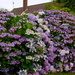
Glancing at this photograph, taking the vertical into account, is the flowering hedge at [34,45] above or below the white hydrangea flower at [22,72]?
above

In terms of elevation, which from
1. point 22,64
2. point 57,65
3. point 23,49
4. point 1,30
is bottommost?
point 57,65

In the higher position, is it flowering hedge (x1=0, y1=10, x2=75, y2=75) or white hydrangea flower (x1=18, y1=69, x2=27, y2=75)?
flowering hedge (x1=0, y1=10, x2=75, y2=75)

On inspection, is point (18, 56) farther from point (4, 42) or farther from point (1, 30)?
point (1, 30)

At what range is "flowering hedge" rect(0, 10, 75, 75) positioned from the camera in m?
5.59

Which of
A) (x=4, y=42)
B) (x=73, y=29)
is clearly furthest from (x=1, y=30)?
(x=73, y=29)

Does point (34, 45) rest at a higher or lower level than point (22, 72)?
higher

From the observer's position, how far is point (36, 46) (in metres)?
5.97

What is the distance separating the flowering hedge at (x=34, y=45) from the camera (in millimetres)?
5586

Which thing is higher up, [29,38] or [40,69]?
[29,38]

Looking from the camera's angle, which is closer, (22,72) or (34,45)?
(22,72)

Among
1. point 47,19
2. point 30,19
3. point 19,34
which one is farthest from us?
point 47,19

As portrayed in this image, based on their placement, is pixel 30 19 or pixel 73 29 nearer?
pixel 30 19

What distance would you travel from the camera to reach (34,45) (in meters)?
5.90

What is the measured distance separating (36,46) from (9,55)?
824 millimetres
